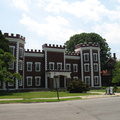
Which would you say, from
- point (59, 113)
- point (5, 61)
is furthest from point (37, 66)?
point (59, 113)

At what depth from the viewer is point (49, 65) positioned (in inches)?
1799

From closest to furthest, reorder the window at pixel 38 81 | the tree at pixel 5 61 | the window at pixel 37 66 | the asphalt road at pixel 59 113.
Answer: the asphalt road at pixel 59 113 → the tree at pixel 5 61 → the window at pixel 38 81 → the window at pixel 37 66

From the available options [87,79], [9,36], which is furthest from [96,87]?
[9,36]

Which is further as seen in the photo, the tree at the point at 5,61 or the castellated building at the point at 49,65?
the castellated building at the point at 49,65

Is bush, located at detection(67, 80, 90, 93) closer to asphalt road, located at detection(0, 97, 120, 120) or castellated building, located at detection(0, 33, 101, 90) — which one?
castellated building, located at detection(0, 33, 101, 90)

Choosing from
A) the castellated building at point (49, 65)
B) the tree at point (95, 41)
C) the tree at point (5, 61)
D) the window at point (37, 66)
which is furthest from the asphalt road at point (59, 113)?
the tree at point (95, 41)

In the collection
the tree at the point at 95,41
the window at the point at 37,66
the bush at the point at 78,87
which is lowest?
the bush at the point at 78,87

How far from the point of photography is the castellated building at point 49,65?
3934 cm

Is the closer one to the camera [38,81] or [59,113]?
[59,113]

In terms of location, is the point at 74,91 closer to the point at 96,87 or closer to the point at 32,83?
the point at 32,83

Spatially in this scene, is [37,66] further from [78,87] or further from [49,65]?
[78,87]

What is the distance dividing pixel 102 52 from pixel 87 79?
54.9 ft

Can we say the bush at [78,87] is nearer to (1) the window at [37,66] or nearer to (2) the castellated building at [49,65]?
(2) the castellated building at [49,65]

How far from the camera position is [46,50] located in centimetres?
4534
